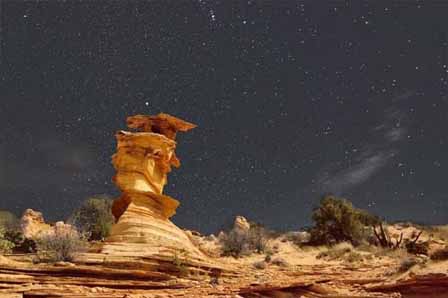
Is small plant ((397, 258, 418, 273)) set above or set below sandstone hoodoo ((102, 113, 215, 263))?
below

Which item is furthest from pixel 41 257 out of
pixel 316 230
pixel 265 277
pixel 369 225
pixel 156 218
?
pixel 369 225

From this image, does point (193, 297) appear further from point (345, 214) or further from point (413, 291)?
point (345, 214)

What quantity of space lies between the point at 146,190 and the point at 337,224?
75.3 ft

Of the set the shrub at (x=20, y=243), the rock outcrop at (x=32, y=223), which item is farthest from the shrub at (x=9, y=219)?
the shrub at (x=20, y=243)

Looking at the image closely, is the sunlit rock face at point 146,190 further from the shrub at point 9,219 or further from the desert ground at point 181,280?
the shrub at point 9,219

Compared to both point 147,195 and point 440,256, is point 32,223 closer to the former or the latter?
point 147,195

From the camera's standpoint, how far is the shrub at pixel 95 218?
31.7 m

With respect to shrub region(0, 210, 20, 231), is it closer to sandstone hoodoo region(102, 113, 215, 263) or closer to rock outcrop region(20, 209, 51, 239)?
rock outcrop region(20, 209, 51, 239)

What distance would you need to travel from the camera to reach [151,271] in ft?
46.6

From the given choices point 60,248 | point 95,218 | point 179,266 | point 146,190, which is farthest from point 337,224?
point 60,248

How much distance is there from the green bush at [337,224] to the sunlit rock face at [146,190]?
19438 mm

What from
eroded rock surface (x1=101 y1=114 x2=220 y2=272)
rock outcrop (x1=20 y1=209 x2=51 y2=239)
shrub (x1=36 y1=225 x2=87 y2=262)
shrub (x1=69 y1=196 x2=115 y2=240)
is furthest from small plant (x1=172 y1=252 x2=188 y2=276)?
rock outcrop (x1=20 y1=209 x2=51 y2=239)

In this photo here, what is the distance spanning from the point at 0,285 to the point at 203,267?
725cm

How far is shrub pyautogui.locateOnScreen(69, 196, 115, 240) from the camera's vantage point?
104ft
